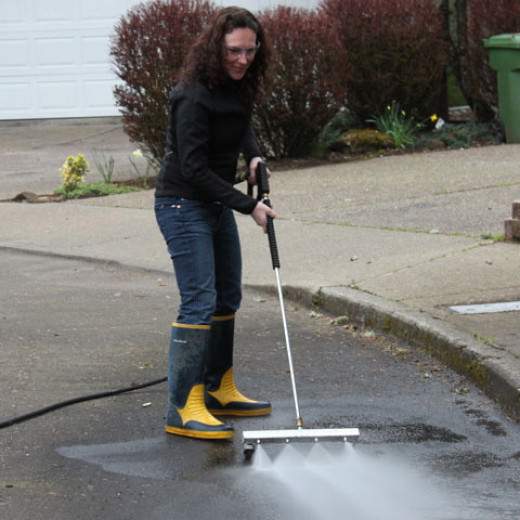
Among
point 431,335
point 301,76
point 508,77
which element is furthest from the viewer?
point 508,77

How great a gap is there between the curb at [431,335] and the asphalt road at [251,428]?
0.07 m

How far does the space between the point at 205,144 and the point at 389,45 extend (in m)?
9.46

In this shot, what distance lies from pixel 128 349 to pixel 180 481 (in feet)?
6.60

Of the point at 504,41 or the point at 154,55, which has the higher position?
the point at 154,55

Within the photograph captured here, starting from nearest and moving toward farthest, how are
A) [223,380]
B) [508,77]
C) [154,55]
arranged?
1. [223,380]
2. [154,55]
3. [508,77]

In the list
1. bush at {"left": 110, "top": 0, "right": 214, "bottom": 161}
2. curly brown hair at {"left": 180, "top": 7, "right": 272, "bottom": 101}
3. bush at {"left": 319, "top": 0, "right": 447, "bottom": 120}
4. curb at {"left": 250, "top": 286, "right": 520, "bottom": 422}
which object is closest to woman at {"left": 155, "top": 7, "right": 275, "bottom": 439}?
curly brown hair at {"left": 180, "top": 7, "right": 272, "bottom": 101}

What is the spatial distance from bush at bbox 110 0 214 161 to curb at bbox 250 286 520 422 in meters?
5.58

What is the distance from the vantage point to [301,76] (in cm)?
1220

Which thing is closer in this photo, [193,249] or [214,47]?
[214,47]

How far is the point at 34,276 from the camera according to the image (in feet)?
26.0

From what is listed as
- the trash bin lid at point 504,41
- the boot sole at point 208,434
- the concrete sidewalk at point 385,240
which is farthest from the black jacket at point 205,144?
the trash bin lid at point 504,41

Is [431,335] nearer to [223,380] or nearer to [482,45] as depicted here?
[223,380]

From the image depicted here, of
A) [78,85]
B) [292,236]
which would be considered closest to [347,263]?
[292,236]

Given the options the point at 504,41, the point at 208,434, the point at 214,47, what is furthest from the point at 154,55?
the point at 208,434
